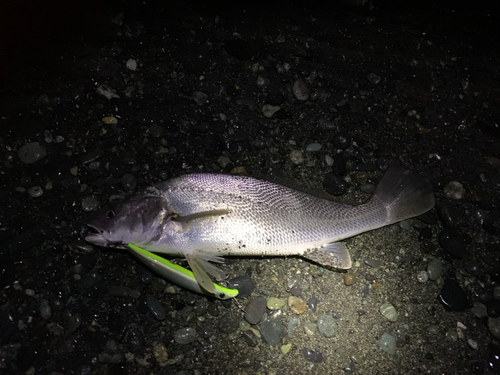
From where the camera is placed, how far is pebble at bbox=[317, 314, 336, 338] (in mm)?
2299

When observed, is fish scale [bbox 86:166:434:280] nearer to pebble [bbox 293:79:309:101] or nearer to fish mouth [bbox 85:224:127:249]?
fish mouth [bbox 85:224:127:249]

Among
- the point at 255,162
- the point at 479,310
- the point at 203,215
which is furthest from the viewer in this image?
the point at 255,162

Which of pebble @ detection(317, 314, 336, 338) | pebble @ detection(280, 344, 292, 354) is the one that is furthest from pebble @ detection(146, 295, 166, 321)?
pebble @ detection(317, 314, 336, 338)

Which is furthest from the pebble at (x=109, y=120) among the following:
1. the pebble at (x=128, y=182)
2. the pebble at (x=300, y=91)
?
the pebble at (x=300, y=91)

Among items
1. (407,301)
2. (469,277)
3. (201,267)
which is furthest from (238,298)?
(469,277)

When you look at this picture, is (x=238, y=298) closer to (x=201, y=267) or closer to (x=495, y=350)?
(x=201, y=267)

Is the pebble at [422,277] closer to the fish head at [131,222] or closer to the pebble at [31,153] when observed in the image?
the fish head at [131,222]

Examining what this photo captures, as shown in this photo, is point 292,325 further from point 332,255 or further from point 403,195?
point 403,195

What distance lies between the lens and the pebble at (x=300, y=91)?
8.79 feet

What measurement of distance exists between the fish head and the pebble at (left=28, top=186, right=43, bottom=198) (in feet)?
2.07

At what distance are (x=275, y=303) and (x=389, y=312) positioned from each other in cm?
89

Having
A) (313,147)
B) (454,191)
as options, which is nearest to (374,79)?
(313,147)

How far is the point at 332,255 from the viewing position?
2.35 meters

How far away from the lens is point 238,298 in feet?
7.73
